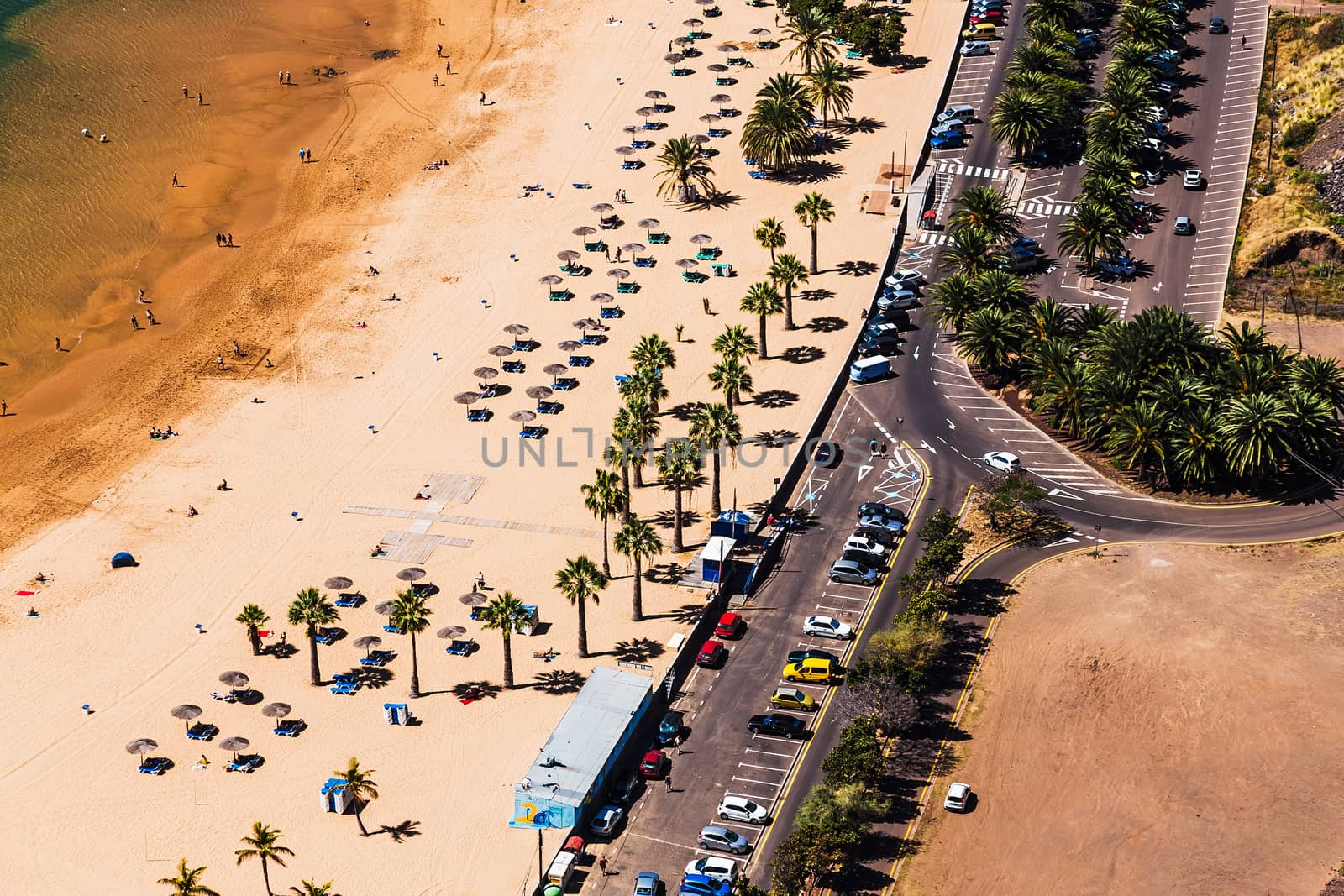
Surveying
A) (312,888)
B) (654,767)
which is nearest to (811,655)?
(654,767)

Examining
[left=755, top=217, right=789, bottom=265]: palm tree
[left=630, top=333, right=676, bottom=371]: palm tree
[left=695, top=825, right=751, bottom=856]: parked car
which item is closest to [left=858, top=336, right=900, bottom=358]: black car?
[left=755, top=217, right=789, bottom=265]: palm tree

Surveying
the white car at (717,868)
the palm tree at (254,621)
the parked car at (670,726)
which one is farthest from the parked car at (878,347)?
the white car at (717,868)

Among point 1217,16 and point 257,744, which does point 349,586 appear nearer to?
point 257,744

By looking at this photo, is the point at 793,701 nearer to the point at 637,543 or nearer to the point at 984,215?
the point at 637,543

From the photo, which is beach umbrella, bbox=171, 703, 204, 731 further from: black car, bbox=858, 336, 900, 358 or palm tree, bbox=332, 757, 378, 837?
black car, bbox=858, 336, 900, 358

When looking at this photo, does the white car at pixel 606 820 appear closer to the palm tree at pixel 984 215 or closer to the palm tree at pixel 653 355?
the palm tree at pixel 653 355

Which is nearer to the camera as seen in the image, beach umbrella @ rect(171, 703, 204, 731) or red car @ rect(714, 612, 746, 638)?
beach umbrella @ rect(171, 703, 204, 731)

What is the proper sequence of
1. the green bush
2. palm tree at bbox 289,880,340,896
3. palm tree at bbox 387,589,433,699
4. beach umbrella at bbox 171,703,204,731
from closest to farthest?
palm tree at bbox 289,880,340,896 < palm tree at bbox 387,589,433,699 < beach umbrella at bbox 171,703,204,731 < the green bush
